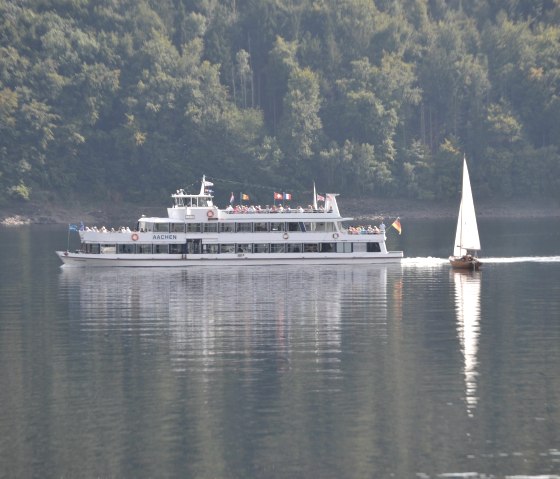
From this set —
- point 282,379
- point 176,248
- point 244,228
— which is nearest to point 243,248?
point 244,228

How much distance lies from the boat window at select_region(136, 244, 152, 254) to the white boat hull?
2.50 ft

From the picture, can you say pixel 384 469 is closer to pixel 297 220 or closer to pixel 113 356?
pixel 113 356

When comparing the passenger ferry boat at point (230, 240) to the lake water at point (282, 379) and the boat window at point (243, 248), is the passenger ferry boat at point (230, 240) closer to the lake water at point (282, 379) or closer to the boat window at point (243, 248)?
the boat window at point (243, 248)

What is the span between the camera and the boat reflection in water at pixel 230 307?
75.4 metres

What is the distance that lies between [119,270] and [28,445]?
70559mm

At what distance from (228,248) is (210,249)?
5.68ft

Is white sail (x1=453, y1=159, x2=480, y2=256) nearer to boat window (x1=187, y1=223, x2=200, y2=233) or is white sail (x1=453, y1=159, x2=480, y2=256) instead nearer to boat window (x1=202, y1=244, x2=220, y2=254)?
boat window (x1=202, y1=244, x2=220, y2=254)

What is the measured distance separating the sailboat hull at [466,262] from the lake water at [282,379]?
1015 centimetres

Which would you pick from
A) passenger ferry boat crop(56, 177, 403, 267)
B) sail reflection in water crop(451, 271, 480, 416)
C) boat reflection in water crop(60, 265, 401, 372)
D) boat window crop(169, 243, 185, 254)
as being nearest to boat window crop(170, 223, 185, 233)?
passenger ferry boat crop(56, 177, 403, 267)

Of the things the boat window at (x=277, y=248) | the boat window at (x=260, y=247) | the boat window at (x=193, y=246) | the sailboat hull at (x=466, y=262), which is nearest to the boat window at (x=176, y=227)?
the boat window at (x=193, y=246)

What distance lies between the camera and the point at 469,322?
84.6 m

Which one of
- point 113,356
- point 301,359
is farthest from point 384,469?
point 113,356

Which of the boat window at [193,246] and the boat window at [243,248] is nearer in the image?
the boat window at [193,246]

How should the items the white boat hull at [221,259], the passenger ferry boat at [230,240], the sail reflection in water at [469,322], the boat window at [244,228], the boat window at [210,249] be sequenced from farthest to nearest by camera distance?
the boat window at [210,249], the boat window at [244,228], the passenger ferry boat at [230,240], the white boat hull at [221,259], the sail reflection in water at [469,322]
